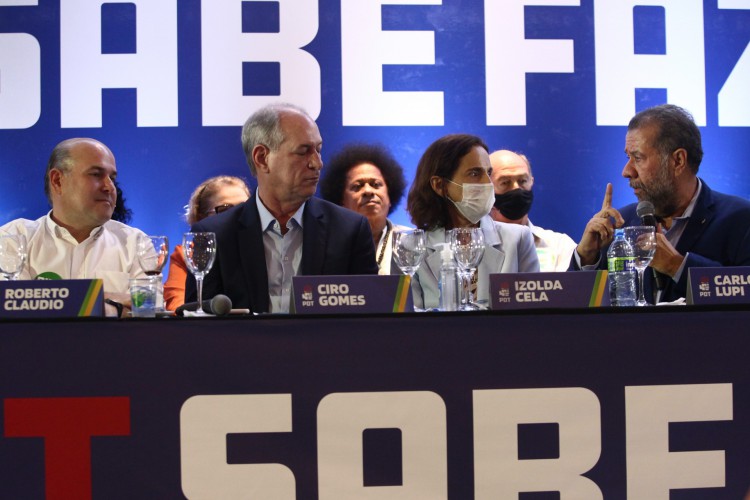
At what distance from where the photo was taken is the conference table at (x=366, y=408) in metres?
1.96

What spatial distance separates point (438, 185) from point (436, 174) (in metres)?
0.04

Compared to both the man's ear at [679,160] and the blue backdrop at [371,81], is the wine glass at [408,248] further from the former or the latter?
the blue backdrop at [371,81]

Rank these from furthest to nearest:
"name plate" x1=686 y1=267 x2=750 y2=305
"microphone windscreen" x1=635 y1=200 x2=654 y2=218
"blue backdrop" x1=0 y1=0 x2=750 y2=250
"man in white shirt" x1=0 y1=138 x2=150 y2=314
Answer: "blue backdrop" x1=0 y1=0 x2=750 y2=250 < "man in white shirt" x1=0 y1=138 x2=150 y2=314 < "microphone windscreen" x1=635 y1=200 x2=654 y2=218 < "name plate" x1=686 y1=267 x2=750 y2=305

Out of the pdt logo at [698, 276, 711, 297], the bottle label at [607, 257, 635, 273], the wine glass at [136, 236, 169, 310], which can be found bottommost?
the pdt logo at [698, 276, 711, 297]

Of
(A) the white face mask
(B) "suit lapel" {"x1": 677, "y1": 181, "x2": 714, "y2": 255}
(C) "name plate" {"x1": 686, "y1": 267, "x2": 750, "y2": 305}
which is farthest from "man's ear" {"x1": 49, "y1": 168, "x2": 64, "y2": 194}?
(C) "name plate" {"x1": 686, "y1": 267, "x2": 750, "y2": 305}

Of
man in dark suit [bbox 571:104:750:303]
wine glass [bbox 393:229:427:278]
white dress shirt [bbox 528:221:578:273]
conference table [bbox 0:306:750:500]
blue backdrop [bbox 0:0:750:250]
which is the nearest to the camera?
conference table [bbox 0:306:750:500]

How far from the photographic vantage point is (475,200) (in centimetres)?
322

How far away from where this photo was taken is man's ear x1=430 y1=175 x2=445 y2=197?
10.9ft

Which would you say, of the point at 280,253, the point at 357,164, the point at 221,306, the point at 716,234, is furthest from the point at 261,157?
the point at 716,234

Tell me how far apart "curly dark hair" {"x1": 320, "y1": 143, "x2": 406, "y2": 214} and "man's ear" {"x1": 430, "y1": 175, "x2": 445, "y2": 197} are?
1246 mm

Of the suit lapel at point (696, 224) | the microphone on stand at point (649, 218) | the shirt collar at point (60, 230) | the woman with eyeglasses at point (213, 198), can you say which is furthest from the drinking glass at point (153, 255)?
the suit lapel at point (696, 224)

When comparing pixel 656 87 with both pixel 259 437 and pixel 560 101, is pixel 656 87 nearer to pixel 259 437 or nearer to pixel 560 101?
pixel 560 101

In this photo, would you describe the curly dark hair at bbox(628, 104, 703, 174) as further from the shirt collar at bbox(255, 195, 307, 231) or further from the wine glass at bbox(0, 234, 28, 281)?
the wine glass at bbox(0, 234, 28, 281)

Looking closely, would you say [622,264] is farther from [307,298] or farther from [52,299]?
[52,299]
